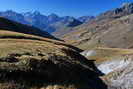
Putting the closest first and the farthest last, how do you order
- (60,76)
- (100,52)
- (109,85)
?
1. (60,76)
2. (109,85)
3. (100,52)

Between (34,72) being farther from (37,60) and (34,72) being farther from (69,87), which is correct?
(69,87)

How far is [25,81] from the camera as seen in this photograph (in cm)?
2314

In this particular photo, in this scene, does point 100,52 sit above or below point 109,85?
above

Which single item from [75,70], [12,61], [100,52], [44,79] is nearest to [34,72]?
[44,79]

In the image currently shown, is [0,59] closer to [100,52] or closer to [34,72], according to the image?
[34,72]

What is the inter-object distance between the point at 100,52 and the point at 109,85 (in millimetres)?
61914

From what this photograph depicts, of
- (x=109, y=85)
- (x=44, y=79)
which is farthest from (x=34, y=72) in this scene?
(x=109, y=85)

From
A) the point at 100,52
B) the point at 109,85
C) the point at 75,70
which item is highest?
the point at 100,52

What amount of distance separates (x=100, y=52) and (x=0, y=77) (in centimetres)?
7700

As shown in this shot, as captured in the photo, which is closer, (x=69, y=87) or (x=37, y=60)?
(x=69, y=87)

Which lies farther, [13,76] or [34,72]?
[34,72]

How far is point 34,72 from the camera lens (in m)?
26.0

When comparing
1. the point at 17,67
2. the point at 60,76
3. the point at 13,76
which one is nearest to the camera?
the point at 13,76

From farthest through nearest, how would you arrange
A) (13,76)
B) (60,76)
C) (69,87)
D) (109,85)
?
(109,85) < (60,76) < (13,76) < (69,87)
